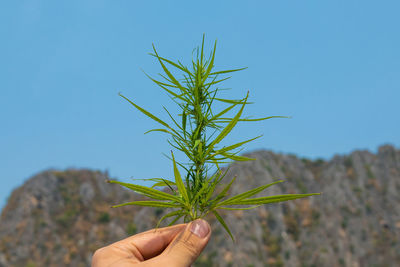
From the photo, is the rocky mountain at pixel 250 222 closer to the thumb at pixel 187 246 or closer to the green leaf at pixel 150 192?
the thumb at pixel 187 246

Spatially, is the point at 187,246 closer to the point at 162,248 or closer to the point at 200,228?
the point at 200,228

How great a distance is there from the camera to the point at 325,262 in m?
46.8

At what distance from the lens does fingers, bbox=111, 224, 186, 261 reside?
2113 mm

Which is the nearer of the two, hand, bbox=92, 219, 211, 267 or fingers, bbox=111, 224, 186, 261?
hand, bbox=92, 219, 211, 267

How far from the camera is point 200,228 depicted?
1.88 m

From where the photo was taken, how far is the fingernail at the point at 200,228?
6.07 ft

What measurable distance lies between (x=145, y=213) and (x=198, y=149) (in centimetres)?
4948

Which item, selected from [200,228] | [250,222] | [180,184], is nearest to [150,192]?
[180,184]

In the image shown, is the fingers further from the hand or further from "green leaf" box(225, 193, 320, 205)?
"green leaf" box(225, 193, 320, 205)

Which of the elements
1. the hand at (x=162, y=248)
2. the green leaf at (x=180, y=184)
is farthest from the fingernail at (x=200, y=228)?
the green leaf at (x=180, y=184)

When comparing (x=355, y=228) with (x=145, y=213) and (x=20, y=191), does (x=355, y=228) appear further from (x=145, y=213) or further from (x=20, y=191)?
(x=20, y=191)

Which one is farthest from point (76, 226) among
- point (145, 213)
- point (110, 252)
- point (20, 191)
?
point (110, 252)

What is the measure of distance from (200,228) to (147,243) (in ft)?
1.53

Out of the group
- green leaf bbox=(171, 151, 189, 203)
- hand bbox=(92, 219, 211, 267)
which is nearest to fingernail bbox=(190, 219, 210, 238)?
hand bbox=(92, 219, 211, 267)
